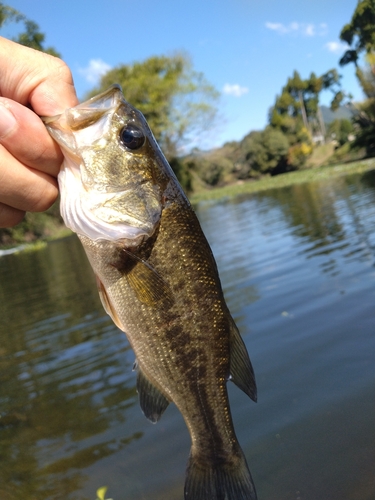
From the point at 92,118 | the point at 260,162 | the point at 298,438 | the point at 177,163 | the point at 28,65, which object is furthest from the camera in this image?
the point at 260,162

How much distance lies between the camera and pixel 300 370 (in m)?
4.71

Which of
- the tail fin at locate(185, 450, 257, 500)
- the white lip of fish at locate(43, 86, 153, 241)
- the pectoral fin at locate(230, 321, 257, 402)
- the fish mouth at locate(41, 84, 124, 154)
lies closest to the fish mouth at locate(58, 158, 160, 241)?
the white lip of fish at locate(43, 86, 153, 241)

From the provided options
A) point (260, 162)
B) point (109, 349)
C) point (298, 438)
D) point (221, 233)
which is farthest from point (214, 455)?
point (260, 162)

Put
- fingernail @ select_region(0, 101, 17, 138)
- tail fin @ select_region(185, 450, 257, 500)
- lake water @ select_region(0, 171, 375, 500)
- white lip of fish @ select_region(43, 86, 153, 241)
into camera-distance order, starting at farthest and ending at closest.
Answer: lake water @ select_region(0, 171, 375, 500) → tail fin @ select_region(185, 450, 257, 500) → white lip of fish @ select_region(43, 86, 153, 241) → fingernail @ select_region(0, 101, 17, 138)

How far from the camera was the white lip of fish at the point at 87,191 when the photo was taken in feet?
6.54

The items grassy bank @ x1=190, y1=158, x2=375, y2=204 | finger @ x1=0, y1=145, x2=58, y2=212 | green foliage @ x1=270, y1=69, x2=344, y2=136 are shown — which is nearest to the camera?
finger @ x1=0, y1=145, x2=58, y2=212

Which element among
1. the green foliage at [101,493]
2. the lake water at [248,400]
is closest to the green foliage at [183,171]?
the lake water at [248,400]

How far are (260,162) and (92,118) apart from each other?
57.5 meters

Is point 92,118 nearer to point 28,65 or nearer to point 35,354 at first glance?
point 28,65

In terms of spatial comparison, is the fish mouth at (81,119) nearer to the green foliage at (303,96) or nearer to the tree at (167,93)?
the tree at (167,93)

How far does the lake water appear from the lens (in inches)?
139

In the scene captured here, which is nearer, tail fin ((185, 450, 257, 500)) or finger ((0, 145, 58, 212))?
finger ((0, 145, 58, 212))

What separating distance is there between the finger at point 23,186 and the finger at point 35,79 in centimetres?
25

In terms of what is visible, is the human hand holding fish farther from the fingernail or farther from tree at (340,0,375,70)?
tree at (340,0,375,70)
